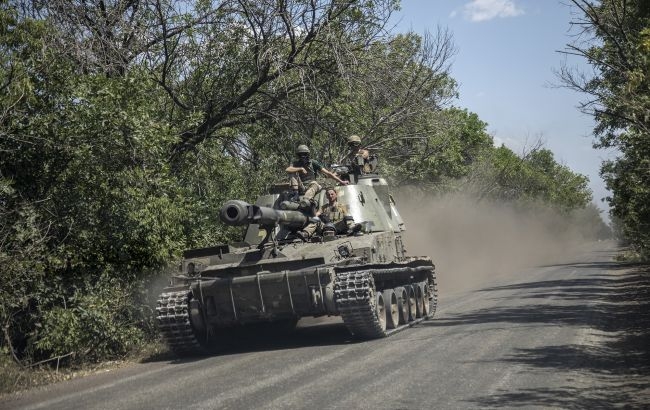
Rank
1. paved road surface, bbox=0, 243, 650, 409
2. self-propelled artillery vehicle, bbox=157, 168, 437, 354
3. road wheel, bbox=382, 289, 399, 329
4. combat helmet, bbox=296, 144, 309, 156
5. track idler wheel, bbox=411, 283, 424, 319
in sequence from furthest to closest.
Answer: track idler wheel, bbox=411, 283, 424, 319 → combat helmet, bbox=296, 144, 309, 156 → road wheel, bbox=382, 289, 399, 329 → self-propelled artillery vehicle, bbox=157, 168, 437, 354 → paved road surface, bbox=0, 243, 650, 409

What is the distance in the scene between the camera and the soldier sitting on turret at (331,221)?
14.9 meters

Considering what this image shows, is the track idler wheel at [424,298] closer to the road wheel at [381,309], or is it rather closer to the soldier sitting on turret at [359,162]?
the soldier sitting on turret at [359,162]

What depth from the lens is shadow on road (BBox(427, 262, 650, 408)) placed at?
26.8 feet

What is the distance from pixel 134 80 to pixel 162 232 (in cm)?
257

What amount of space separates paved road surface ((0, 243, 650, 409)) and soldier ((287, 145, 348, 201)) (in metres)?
2.55

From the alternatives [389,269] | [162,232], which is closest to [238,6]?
[162,232]

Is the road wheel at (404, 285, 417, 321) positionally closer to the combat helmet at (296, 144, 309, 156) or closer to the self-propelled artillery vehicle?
the self-propelled artillery vehicle

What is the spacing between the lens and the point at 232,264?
13703 millimetres

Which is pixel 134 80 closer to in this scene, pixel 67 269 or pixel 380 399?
pixel 67 269

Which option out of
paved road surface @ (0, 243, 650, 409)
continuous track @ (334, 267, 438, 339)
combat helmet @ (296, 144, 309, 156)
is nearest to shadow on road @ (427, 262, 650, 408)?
paved road surface @ (0, 243, 650, 409)

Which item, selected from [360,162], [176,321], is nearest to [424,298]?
[360,162]

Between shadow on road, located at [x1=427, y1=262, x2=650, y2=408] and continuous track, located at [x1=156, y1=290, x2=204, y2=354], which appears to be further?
continuous track, located at [x1=156, y1=290, x2=204, y2=354]

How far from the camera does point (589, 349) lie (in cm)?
1150

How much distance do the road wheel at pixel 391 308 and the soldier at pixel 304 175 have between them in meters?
2.12
